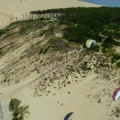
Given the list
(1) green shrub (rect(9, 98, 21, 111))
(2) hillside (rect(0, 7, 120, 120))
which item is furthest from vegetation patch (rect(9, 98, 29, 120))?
(2) hillside (rect(0, 7, 120, 120))

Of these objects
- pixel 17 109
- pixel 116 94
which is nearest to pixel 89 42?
pixel 116 94

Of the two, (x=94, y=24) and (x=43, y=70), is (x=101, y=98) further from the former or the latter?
(x=94, y=24)

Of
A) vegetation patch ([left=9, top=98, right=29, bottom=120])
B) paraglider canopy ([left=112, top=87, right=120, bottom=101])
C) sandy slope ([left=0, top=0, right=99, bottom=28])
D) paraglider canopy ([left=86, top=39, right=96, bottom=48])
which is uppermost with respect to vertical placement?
paraglider canopy ([left=86, top=39, right=96, bottom=48])

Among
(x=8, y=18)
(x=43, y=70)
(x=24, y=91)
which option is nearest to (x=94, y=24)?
(x=43, y=70)

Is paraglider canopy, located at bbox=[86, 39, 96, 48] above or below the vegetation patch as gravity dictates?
above

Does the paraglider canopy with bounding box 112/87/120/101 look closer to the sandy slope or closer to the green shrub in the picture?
the green shrub
